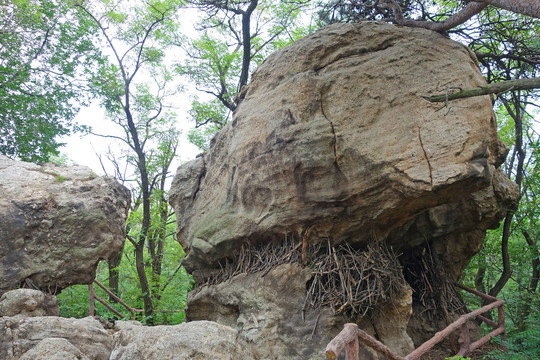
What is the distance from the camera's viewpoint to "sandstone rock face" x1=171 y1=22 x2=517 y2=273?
15.7 feet

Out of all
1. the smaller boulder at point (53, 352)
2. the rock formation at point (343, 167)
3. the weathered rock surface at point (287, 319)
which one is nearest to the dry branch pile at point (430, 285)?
the rock formation at point (343, 167)

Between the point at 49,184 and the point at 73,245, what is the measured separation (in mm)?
1482

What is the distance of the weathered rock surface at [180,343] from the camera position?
3.65 metres

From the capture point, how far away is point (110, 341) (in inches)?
190

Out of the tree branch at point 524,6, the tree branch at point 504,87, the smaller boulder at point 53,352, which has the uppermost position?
the tree branch at point 524,6

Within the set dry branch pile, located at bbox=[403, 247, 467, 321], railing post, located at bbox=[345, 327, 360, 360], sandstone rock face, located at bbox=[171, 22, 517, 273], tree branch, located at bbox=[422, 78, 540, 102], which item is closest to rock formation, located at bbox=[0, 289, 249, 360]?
railing post, located at bbox=[345, 327, 360, 360]

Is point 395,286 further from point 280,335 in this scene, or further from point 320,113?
point 320,113

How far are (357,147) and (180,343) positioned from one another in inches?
131

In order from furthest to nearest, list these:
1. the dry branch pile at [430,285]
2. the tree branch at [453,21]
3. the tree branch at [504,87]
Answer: the dry branch pile at [430,285], the tree branch at [453,21], the tree branch at [504,87]

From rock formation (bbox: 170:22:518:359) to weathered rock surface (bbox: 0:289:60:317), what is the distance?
2.56 meters

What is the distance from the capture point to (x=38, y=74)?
34.2 ft

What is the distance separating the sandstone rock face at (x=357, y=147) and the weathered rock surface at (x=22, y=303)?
2.65 m

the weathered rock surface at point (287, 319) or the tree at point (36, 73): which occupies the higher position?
the tree at point (36, 73)

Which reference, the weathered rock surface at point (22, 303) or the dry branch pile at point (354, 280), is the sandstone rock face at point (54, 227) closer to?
the weathered rock surface at point (22, 303)
